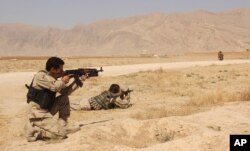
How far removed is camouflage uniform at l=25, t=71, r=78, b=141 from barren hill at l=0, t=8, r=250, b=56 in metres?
106

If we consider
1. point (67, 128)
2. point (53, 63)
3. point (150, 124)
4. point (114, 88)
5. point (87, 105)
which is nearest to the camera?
point (53, 63)

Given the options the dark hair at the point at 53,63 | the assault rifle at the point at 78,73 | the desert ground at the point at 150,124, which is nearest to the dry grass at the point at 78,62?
the desert ground at the point at 150,124

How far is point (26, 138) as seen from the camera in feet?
28.8

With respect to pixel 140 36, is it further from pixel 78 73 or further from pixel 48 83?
pixel 48 83

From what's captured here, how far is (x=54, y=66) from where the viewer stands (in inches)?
334

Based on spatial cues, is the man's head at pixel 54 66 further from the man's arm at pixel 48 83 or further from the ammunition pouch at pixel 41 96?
the ammunition pouch at pixel 41 96

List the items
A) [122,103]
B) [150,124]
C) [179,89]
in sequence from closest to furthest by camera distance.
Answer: [150,124] < [122,103] < [179,89]

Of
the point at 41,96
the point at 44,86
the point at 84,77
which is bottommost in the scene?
the point at 41,96

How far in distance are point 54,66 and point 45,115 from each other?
0.91 meters

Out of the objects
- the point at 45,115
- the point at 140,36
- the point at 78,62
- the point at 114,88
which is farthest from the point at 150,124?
the point at 140,36

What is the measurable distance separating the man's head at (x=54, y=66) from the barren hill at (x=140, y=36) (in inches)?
4168

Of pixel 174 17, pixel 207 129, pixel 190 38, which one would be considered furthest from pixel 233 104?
pixel 174 17

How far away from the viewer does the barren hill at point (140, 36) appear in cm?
12212

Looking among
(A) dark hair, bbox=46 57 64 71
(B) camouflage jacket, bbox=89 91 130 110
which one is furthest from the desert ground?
(A) dark hair, bbox=46 57 64 71
